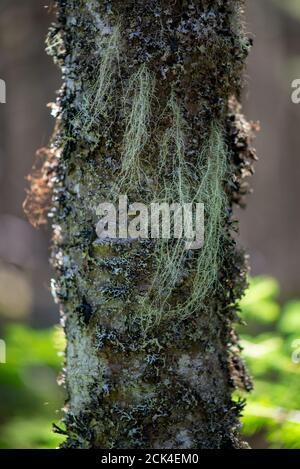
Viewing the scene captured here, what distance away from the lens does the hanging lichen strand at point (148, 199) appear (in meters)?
1.47

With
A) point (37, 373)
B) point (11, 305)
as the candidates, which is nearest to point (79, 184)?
point (37, 373)

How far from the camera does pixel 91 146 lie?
1504 millimetres

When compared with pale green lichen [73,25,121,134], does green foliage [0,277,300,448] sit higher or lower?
lower

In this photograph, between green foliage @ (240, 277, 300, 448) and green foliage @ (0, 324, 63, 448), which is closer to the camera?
green foliage @ (240, 277, 300, 448)

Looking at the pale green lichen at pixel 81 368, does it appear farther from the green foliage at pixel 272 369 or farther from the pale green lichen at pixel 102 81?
the green foliage at pixel 272 369

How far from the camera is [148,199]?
4.82 feet

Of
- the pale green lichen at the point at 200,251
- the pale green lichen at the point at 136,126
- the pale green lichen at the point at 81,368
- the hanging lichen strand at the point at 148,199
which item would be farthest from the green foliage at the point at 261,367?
the pale green lichen at the point at 136,126

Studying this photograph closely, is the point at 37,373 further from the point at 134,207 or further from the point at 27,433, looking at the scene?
the point at 134,207

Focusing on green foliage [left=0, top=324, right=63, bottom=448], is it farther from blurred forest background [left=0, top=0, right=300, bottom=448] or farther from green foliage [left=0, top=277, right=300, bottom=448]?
blurred forest background [left=0, top=0, right=300, bottom=448]

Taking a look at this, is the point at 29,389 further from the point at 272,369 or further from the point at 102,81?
the point at 102,81

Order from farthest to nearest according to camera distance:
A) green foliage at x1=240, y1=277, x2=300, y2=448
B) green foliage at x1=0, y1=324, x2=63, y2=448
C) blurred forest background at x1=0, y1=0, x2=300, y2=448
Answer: blurred forest background at x1=0, y1=0, x2=300, y2=448, green foliage at x1=0, y1=324, x2=63, y2=448, green foliage at x1=240, y1=277, x2=300, y2=448

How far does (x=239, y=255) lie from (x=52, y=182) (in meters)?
0.53

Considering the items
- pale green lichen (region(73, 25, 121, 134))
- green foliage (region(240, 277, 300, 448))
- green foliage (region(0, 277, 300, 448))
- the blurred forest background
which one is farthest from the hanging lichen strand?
the blurred forest background

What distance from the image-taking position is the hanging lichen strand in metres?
Answer: 1.47
